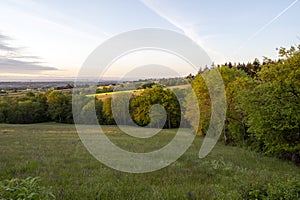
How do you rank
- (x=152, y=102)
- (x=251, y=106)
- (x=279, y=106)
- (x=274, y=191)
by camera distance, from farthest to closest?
(x=152, y=102) < (x=251, y=106) < (x=279, y=106) < (x=274, y=191)

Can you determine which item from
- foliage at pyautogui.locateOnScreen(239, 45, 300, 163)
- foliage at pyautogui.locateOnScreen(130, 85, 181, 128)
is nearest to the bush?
foliage at pyautogui.locateOnScreen(239, 45, 300, 163)

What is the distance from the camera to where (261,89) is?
18.2 metres

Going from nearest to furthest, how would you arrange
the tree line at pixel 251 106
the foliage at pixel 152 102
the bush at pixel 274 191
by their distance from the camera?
1. the bush at pixel 274 191
2. the tree line at pixel 251 106
3. the foliage at pixel 152 102

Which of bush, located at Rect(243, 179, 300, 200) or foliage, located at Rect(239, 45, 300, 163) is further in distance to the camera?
foliage, located at Rect(239, 45, 300, 163)

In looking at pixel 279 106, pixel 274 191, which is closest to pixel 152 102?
pixel 279 106

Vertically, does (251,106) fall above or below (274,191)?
above

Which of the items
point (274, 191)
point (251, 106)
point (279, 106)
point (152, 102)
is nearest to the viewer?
point (274, 191)

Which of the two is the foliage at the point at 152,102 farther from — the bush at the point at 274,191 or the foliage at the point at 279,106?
the bush at the point at 274,191

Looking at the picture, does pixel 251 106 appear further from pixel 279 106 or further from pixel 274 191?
pixel 274 191

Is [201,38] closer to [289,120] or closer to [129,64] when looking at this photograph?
[289,120]

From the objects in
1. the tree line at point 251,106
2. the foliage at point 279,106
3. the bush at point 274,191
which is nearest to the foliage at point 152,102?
the tree line at point 251,106

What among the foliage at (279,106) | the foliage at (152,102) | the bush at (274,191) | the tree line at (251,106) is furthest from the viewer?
the foliage at (152,102)

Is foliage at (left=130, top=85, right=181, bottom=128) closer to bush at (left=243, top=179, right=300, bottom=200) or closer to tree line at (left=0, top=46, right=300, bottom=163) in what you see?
tree line at (left=0, top=46, right=300, bottom=163)

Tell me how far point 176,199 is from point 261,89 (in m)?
14.4
